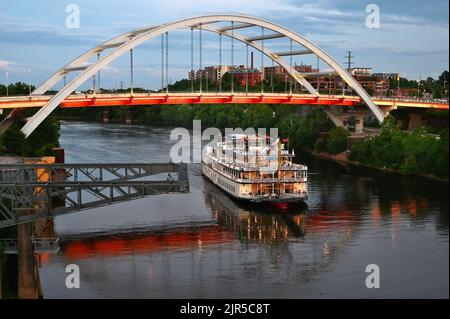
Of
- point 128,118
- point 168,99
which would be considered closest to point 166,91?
point 168,99

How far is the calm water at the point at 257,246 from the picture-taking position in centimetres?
1458

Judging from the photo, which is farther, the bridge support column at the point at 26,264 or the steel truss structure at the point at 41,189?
the steel truss structure at the point at 41,189

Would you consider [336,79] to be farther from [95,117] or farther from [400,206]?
[400,206]

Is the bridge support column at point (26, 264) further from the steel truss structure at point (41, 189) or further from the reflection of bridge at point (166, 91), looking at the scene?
the reflection of bridge at point (166, 91)

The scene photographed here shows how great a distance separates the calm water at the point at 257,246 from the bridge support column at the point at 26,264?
33.7 inches

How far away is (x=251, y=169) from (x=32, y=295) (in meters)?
13.9

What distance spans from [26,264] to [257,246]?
731 centimetres

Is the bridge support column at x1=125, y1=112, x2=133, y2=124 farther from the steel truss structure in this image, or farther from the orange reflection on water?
the steel truss structure

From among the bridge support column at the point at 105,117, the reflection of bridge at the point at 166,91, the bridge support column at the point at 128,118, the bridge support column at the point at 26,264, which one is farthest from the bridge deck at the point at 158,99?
the bridge support column at the point at 105,117

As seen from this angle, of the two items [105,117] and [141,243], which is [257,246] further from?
[105,117]

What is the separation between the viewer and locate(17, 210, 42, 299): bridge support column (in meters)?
13.0

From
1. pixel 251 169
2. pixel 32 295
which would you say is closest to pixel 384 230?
pixel 251 169

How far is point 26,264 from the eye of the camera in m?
13.1

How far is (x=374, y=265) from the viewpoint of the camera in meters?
16.4
